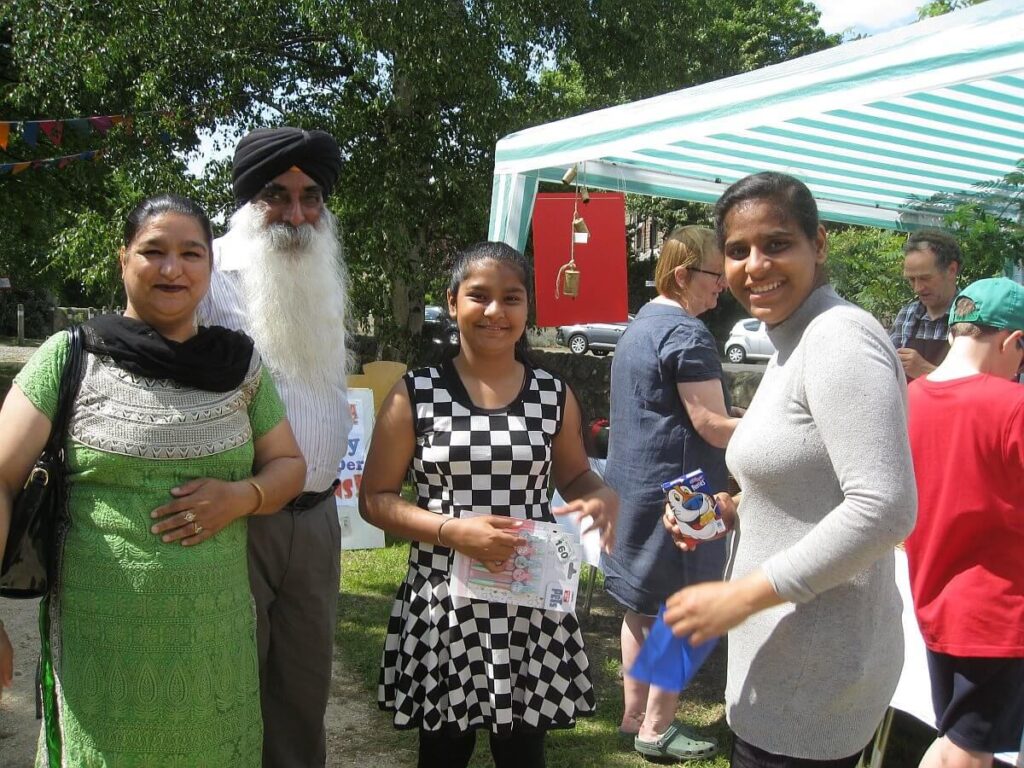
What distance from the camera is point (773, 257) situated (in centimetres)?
160

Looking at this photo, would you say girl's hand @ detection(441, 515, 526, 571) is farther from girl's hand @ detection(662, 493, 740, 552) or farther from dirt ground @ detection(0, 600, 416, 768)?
dirt ground @ detection(0, 600, 416, 768)

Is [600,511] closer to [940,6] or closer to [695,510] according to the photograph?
[695,510]

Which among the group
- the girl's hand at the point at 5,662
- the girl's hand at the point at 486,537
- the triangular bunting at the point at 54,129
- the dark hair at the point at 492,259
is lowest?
the girl's hand at the point at 5,662

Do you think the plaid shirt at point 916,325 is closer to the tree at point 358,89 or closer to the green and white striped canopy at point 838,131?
the green and white striped canopy at point 838,131

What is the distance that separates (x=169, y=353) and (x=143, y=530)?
393 millimetres

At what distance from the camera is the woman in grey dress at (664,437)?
3.15m

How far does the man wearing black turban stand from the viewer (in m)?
2.39

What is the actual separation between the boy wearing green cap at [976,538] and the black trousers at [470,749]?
112 cm

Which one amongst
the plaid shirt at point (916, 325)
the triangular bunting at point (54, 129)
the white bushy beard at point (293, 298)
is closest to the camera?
the white bushy beard at point (293, 298)

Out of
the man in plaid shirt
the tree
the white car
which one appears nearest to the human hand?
the man in plaid shirt

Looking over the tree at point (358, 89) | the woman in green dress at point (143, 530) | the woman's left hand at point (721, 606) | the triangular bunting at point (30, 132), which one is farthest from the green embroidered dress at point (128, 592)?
the triangular bunting at point (30, 132)

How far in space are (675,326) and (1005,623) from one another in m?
1.46

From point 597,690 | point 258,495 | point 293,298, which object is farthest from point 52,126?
point 258,495

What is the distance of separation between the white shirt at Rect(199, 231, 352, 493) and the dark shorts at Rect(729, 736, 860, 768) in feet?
4.40
